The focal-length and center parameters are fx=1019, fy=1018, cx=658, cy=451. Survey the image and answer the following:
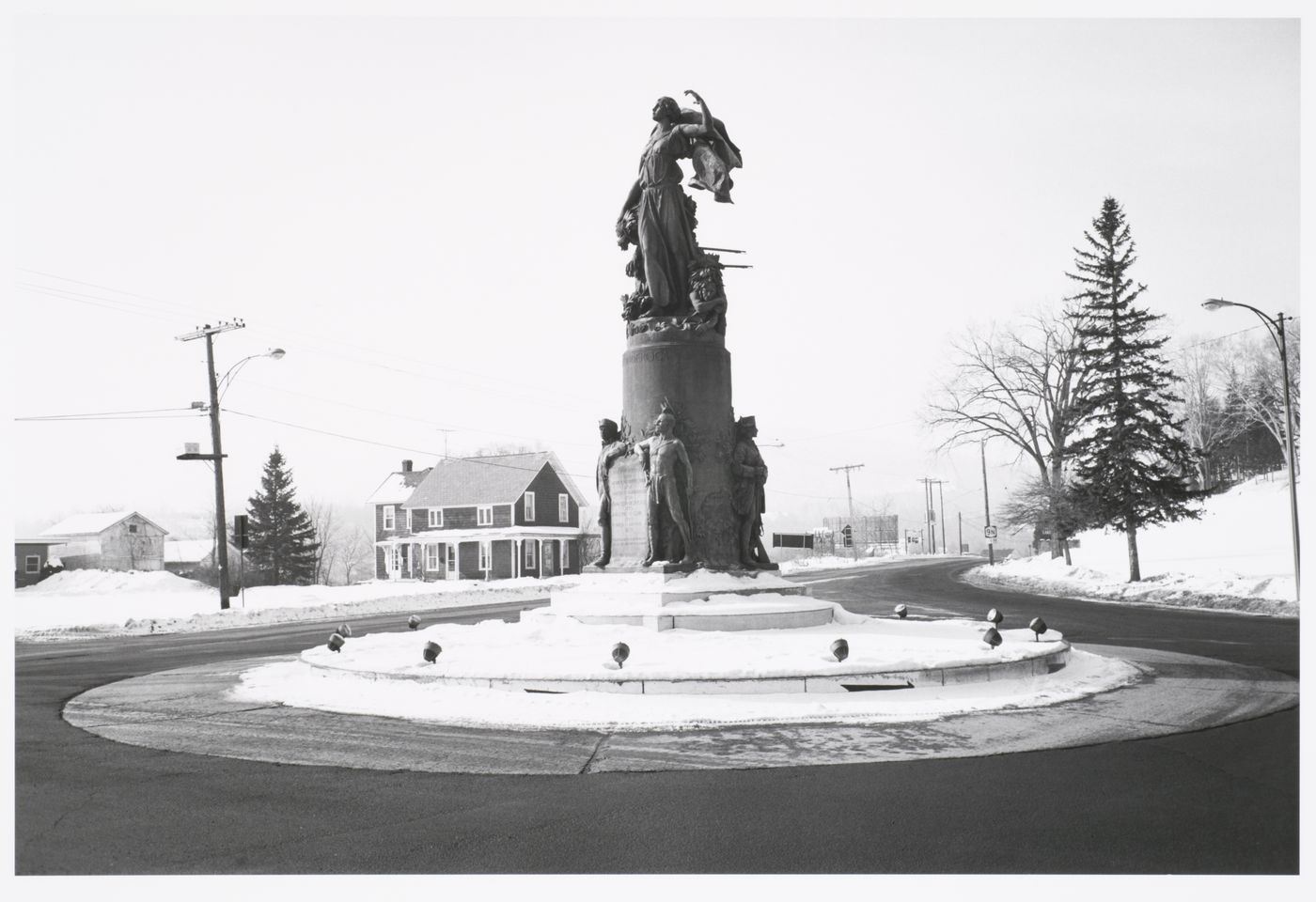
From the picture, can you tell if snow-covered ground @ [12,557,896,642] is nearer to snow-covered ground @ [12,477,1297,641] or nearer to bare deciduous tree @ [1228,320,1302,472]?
snow-covered ground @ [12,477,1297,641]

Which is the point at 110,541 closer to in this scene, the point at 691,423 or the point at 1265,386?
the point at 691,423

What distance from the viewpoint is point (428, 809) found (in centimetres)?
527

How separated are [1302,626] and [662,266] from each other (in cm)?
738

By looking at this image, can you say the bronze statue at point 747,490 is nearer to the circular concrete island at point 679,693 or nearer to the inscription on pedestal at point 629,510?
the circular concrete island at point 679,693

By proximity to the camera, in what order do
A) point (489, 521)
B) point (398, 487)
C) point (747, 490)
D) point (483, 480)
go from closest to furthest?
point (747, 490) → point (489, 521) → point (483, 480) → point (398, 487)

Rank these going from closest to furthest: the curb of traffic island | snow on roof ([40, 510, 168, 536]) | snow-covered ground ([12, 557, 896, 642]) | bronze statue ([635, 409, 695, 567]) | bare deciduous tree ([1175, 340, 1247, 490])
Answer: the curb of traffic island
bronze statue ([635, 409, 695, 567])
snow-covered ground ([12, 557, 896, 642])
bare deciduous tree ([1175, 340, 1247, 490])
snow on roof ([40, 510, 168, 536])

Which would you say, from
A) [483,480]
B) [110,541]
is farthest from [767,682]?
[483,480]

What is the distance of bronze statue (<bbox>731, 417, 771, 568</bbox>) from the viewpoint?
11516mm

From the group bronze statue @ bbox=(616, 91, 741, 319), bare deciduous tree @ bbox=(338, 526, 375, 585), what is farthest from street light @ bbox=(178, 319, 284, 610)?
bare deciduous tree @ bbox=(338, 526, 375, 585)

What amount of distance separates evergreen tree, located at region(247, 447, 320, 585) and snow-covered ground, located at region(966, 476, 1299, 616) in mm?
33040

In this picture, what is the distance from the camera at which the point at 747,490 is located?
453 inches

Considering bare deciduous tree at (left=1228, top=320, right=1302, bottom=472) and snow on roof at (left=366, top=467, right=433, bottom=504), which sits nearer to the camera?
bare deciduous tree at (left=1228, top=320, right=1302, bottom=472)

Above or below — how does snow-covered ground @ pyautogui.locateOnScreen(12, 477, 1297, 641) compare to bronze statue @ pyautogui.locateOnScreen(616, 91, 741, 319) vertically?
below

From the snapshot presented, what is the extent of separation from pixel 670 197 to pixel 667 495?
12.0 feet
